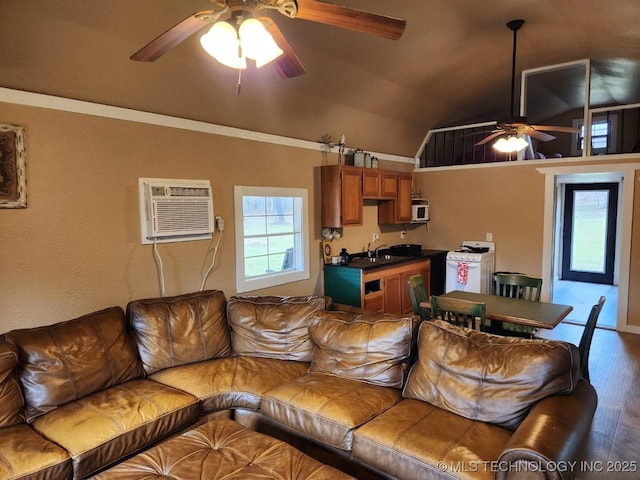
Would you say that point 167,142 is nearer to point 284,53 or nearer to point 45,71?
point 45,71

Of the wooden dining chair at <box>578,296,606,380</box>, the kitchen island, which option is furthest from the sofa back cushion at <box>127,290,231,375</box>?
the wooden dining chair at <box>578,296,606,380</box>

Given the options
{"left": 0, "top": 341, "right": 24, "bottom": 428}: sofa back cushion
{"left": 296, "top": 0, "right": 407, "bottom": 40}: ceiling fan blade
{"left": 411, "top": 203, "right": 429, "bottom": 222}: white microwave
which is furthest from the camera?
{"left": 411, "top": 203, "right": 429, "bottom": 222}: white microwave

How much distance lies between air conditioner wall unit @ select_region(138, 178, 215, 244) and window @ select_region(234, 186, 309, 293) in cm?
42

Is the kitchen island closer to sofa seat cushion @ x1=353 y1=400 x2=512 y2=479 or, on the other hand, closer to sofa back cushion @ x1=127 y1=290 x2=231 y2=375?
sofa back cushion @ x1=127 y1=290 x2=231 y2=375

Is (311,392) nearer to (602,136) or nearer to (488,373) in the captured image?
(488,373)

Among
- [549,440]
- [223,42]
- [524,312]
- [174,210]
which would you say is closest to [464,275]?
[524,312]

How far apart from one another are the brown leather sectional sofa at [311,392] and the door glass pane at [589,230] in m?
7.20

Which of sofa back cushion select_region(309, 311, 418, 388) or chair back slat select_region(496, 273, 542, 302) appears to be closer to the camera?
sofa back cushion select_region(309, 311, 418, 388)

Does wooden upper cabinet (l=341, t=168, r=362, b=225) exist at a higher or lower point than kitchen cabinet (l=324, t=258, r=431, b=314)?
higher

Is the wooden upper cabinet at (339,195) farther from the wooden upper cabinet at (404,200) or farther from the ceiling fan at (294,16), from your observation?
the ceiling fan at (294,16)

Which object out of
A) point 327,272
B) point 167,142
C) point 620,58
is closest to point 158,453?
point 167,142

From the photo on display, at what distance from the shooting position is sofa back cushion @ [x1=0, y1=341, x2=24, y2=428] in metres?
2.25

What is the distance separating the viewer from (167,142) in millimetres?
3521

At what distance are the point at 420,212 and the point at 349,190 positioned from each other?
74.6 inches
